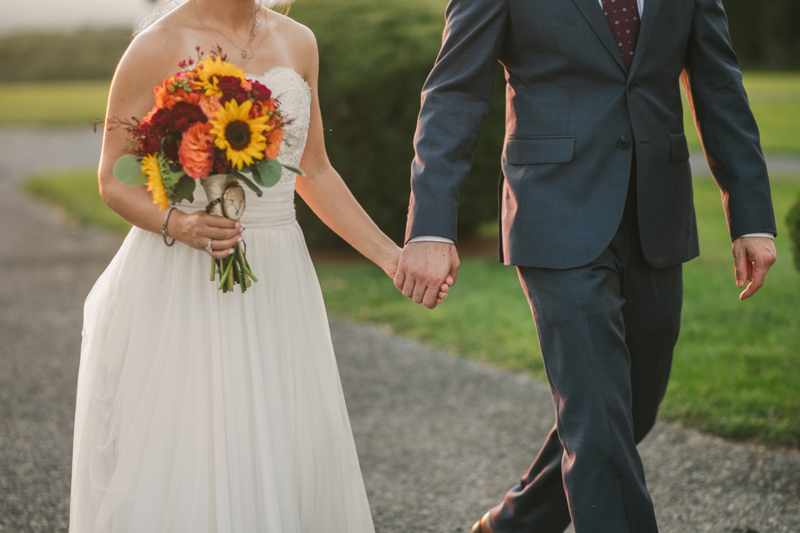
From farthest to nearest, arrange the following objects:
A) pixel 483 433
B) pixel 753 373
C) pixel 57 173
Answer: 1. pixel 57 173
2. pixel 753 373
3. pixel 483 433

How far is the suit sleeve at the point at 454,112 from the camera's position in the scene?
2711 millimetres

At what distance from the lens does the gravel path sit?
3.83 meters

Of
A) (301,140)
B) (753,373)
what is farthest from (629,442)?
(753,373)

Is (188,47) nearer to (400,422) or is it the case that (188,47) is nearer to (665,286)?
(665,286)

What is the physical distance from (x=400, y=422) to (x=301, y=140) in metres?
2.56

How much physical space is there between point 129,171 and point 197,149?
0.27 meters

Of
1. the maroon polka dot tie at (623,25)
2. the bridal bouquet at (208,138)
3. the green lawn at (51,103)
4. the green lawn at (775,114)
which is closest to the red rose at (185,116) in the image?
the bridal bouquet at (208,138)

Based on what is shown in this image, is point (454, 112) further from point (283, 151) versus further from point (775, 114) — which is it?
point (775, 114)

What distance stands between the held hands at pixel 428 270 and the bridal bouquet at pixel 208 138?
56cm

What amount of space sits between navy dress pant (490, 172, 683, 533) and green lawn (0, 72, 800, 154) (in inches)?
676

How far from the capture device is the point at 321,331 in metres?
2.95

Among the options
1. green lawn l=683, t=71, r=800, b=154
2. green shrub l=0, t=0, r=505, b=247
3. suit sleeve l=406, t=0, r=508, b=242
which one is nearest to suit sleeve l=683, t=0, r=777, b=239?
suit sleeve l=406, t=0, r=508, b=242

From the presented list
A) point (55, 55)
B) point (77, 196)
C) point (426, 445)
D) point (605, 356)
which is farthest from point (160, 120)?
point (55, 55)

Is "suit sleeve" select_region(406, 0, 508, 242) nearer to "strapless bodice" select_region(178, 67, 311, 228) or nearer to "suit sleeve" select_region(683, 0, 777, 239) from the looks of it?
"strapless bodice" select_region(178, 67, 311, 228)
